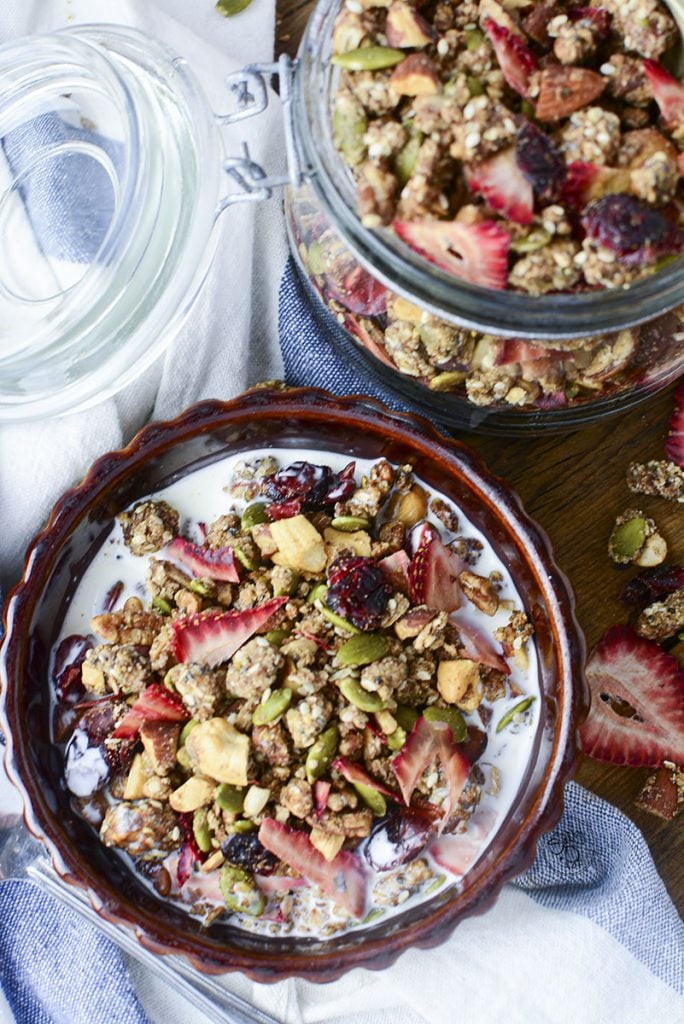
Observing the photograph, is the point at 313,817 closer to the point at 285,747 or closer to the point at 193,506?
the point at 285,747

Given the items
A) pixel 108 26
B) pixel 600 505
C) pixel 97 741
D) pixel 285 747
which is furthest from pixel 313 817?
pixel 108 26

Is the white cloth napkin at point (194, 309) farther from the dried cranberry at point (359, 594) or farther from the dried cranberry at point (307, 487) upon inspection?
the dried cranberry at point (359, 594)

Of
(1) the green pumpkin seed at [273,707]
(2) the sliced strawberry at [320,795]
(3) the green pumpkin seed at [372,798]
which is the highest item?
(1) the green pumpkin seed at [273,707]

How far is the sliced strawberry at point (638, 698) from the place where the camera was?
3.91 feet

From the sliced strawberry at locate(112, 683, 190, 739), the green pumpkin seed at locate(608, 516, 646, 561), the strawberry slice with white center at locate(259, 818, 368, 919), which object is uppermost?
the sliced strawberry at locate(112, 683, 190, 739)

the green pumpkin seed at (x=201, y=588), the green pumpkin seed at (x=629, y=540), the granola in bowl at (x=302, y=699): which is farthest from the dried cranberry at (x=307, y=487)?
the green pumpkin seed at (x=629, y=540)

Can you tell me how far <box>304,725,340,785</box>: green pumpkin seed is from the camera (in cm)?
99

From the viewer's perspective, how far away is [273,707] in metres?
0.99

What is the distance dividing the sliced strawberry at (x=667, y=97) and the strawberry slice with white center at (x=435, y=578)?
0.42m

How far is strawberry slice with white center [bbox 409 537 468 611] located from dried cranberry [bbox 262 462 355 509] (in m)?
0.10

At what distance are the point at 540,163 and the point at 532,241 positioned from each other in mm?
52

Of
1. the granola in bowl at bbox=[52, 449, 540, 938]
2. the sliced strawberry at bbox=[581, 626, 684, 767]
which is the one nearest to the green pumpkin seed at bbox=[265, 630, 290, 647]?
the granola in bowl at bbox=[52, 449, 540, 938]

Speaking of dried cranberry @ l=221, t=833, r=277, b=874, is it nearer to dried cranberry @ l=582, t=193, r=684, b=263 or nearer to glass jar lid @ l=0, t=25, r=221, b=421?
glass jar lid @ l=0, t=25, r=221, b=421

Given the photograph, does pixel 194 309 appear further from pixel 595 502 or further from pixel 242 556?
pixel 595 502
